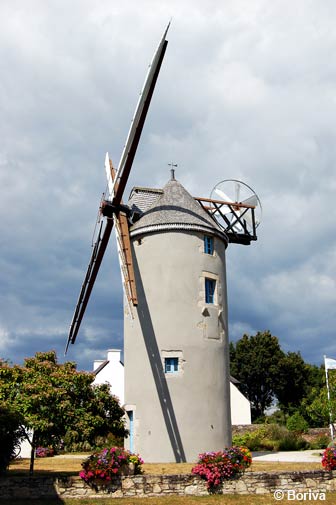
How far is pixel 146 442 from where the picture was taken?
20766 millimetres

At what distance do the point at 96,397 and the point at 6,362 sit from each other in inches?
118

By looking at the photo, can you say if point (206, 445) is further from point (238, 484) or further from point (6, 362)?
point (6, 362)

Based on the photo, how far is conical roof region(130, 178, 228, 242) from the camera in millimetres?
22953

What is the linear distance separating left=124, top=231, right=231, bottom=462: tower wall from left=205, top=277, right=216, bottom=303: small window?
0.14 metres

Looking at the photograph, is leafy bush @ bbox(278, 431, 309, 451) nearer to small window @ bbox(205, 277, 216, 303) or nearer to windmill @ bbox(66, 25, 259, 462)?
windmill @ bbox(66, 25, 259, 462)

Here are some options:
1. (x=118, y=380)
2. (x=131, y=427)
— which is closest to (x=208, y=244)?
(x=131, y=427)

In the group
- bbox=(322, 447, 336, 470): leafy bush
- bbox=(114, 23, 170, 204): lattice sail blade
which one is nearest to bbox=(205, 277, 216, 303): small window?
bbox=(114, 23, 170, 204): lattice sail blade

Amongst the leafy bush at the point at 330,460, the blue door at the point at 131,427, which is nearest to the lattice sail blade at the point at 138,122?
the blue door at the point at 131,427

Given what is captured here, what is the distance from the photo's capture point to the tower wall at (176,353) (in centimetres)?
2078

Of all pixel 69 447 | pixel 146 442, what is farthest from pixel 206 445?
pixel 69 447

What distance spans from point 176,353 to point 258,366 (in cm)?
3771

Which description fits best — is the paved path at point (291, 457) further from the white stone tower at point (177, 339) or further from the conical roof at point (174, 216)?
the conical roof at point (174, 216)

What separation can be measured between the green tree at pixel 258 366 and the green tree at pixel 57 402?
4307cm

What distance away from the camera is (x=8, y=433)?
47.1 feet
